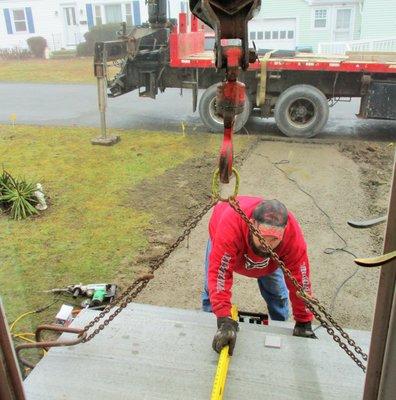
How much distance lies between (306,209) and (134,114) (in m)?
6.94

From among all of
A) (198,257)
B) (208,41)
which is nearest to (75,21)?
(208,41)

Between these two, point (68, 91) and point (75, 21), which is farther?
point (75, 21)

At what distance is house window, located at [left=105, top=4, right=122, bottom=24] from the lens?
1028 inches

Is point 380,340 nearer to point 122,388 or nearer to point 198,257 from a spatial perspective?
point 122,388

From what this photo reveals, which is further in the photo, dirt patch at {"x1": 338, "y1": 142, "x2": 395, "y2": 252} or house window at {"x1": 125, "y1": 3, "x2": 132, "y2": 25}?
house window at {"x1": 125, "y1": 3, "x2": 132, "y2": 25}

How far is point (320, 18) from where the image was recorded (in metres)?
Result: 21.2

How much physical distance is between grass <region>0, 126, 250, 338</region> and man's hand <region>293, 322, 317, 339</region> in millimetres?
2115

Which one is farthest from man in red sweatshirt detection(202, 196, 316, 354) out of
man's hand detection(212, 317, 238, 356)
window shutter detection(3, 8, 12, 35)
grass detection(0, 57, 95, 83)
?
window shutter detection(3, 8, 12, 35)

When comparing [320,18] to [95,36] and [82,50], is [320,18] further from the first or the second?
[82,50]

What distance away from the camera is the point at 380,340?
46.5 inches

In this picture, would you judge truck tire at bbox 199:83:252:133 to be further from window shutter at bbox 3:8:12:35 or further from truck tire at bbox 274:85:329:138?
window shutter at bbox 3:8:12:35

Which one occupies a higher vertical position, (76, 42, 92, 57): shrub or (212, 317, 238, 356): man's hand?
(76, 42, 92, 57): shrub

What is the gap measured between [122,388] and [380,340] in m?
1.59

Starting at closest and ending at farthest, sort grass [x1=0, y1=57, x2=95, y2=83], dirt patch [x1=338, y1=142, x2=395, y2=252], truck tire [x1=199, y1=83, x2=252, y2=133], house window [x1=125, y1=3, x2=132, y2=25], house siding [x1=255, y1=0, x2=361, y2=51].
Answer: dirt patch [x1=338, y1=142, x2=395, y2=252], truck tire [x1=199, y1=83, x2=252, y2=133], grass [x1=0, y1=57, x2=95, y2=83], house siding [x1=255, y1=0, x2=361, y2=51], house window [x1=125, y1=3, x2=132, y2=25]
